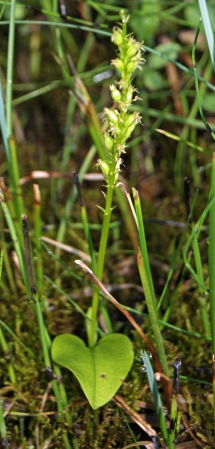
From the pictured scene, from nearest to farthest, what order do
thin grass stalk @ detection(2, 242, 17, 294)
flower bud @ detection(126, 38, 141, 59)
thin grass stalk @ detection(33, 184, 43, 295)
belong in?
flower bud @ detection(126, 38, 141, 59), thin grass stalk @ detection(33, 184, 43, 295), thin grass stalk @ detection(2, 242, 17, 294)

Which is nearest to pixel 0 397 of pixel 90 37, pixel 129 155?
pixel 129 155

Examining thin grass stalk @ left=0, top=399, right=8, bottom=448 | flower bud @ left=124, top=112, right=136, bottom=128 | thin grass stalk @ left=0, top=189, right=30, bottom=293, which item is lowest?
thin grass stalk @ left=0, top=399, right=8, bottom=448

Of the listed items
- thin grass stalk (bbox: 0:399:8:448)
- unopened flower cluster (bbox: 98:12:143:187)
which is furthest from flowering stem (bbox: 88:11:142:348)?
thin grass stalk (bbox: 0:399:8:448)

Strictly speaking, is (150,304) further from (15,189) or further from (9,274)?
(9,274)

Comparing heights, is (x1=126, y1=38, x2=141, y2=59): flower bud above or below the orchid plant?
above

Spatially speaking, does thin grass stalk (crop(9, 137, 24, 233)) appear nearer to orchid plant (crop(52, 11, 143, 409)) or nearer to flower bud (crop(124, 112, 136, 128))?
orchid plant (crop(52, 11, 143, 409))

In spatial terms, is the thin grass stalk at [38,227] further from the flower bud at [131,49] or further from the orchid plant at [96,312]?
the flower bud at [131,49]

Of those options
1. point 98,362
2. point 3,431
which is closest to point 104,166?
point 98,362

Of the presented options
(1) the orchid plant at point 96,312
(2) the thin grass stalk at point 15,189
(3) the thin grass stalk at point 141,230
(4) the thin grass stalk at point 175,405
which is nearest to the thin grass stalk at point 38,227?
(2) the thin grass stalk at point 15,189
